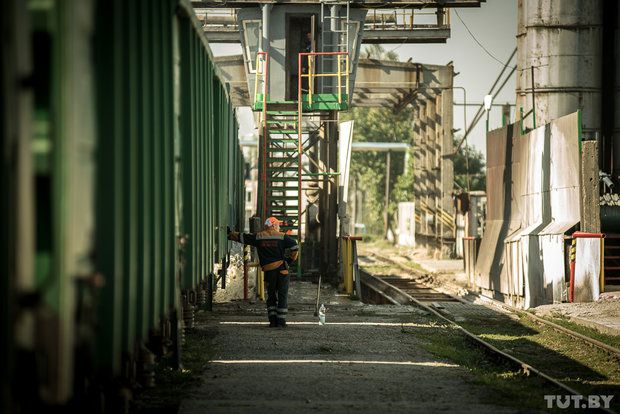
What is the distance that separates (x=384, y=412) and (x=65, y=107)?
506cm

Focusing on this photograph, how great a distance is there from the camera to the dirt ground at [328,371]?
28.0 feet

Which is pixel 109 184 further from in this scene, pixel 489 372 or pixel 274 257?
pixel 274 257

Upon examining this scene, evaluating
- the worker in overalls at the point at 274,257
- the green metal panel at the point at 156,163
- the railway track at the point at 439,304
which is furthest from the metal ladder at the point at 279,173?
the green metal panel at the point at 156,163

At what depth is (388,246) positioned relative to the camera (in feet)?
190

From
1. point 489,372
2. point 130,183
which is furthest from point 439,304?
point 130,183

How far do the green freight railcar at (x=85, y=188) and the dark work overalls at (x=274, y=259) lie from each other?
6633 mm

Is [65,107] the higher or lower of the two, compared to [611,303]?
higher

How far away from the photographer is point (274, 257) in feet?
47.9

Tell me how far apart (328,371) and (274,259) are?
4257 mm

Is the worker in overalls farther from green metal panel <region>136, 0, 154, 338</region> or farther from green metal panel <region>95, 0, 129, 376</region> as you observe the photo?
green metal panel <region>95, 0, 129, 376</region>

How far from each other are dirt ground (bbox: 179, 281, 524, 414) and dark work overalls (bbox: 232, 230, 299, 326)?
446 millimetres

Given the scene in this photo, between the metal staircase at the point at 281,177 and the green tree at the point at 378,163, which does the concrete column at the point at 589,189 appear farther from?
the green tree at the point at 378,163

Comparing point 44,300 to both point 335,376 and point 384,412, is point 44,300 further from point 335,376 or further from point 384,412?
point 335,376

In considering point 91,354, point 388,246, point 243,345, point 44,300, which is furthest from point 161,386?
point 388,246
